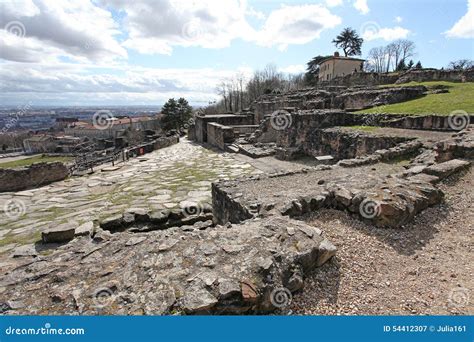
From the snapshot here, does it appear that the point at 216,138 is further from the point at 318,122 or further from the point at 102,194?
the point at 102,194

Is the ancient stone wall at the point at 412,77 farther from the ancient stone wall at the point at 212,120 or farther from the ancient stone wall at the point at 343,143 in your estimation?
the ancient stone wall at the point at 343,143

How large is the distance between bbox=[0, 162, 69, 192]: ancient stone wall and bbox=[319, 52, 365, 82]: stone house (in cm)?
4566

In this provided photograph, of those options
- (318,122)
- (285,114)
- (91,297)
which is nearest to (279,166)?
(318,122)

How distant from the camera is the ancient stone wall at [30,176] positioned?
8.55 metres

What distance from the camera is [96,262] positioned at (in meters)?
2.89

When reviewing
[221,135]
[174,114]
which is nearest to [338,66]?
[174,114]

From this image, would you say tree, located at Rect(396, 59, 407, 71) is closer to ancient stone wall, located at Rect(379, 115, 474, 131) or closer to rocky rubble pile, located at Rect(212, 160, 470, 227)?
ancient stone wall, located at Rect(379, 115, 474, 131)

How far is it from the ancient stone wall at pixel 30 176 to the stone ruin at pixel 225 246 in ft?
17.1

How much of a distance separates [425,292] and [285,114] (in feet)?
37.7

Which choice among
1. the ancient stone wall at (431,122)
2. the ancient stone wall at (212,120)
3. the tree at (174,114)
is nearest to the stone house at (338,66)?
the tree at (174,114)

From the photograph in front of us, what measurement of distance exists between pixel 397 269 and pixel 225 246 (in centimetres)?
195


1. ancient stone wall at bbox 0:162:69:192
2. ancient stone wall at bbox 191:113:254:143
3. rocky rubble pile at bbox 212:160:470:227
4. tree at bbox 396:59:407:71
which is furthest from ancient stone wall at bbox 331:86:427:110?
tree at bbox 396:59:407:71

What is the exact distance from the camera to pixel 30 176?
8.87 metres

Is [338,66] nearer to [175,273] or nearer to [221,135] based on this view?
[221,135]
